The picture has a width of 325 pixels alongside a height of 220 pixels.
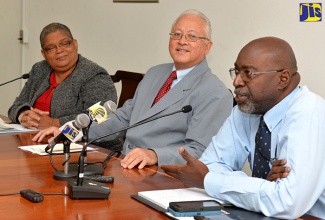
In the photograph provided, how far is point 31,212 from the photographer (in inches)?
73.1

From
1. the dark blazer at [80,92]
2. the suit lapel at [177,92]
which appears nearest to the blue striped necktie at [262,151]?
the suit lapel at [177,92]

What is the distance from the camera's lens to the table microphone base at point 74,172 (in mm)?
2287

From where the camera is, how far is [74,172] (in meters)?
2.37

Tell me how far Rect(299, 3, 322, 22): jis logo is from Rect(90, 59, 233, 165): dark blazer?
74cm

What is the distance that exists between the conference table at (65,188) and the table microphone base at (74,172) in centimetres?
2

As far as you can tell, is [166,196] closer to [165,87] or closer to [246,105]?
[246,105]

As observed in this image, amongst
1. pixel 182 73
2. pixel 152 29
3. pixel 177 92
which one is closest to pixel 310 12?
pixel 182 73

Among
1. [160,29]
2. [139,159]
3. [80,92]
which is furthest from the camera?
[160,29]

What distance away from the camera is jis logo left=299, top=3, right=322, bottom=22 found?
3.40 metres

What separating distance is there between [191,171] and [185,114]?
0.86 m

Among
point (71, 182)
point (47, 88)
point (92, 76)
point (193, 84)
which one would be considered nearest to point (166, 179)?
point (71, 182)

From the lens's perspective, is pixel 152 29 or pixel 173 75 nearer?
pixel 173 75

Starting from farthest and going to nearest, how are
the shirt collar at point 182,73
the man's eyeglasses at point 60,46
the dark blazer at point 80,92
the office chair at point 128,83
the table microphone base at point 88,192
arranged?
the office chair at point 128,83 → the man's eyeglasses at point 60,46 → the dark blazer at point 80,92 → the shirt collar at point 182,73 → the table microphone base at point 88,192

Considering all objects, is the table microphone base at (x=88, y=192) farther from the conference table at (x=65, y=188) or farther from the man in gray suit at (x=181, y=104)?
the man in gray suit at (x=181, y=104)
